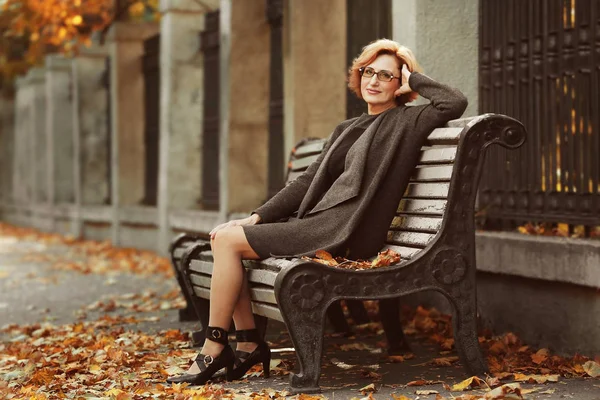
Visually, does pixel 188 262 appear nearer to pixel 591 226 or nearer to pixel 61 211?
pixel 591 226

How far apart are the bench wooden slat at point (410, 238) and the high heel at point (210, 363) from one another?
1023 millimetres

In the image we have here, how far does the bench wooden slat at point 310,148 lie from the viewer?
7.57 m

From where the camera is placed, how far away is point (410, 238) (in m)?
5.83

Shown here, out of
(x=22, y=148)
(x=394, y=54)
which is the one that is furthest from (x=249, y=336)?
(x=22, y=148)

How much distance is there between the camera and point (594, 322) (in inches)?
240

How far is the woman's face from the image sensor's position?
6.16 m

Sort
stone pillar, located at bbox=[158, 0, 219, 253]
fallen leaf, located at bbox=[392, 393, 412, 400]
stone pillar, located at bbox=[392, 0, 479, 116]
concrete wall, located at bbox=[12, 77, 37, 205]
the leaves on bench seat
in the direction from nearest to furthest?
1. fallen leaf, located at bbox=[392, 393, 412, 400]
2. the leaves on bench seat
3. stone pillar, located at bbox=[392, 0, 479, 116]
4. stone pillar, located at bbox=[158, 0, 219, 253]
5. concrete wall, located at bbox=[12, 77, 37, 205]

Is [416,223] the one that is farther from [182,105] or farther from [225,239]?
[182,105]

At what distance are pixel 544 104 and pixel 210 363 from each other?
2.79 meters

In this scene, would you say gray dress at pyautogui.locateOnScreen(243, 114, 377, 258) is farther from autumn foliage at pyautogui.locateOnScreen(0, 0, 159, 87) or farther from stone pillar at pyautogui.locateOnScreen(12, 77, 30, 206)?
stone pillar at pyautogui.locateOnScreen(12, 77, 30, 206)

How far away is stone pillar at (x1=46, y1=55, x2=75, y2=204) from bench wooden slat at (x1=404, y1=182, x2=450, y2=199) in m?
16.1

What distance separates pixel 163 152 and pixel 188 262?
783 cm

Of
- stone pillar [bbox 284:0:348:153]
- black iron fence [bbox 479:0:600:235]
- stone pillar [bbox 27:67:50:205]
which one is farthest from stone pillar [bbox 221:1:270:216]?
stone pillar [bbox 27:67:50:205]

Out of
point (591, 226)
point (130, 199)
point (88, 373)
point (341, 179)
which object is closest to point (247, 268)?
point (341, 179)
